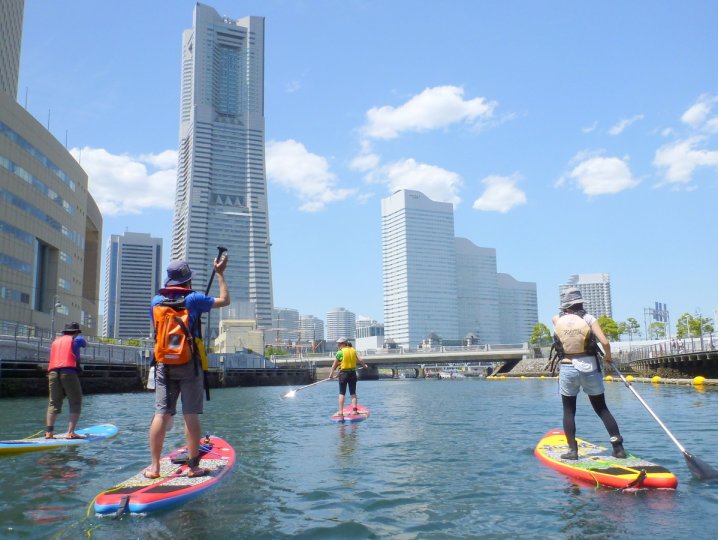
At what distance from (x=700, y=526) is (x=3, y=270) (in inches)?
2375

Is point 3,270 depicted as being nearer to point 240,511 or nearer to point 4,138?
point 4,138

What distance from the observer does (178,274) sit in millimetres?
6953

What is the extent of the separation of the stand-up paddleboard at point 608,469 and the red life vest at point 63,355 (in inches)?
351

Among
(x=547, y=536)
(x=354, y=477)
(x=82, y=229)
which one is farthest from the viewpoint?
(x=82, y=229)

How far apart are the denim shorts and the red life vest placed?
9.17 meters

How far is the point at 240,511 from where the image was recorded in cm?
583

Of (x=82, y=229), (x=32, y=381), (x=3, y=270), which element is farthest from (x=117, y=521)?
(x=82, y=229)

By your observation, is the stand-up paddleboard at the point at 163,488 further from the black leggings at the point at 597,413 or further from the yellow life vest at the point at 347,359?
the yellow life vest at the point at 347,359

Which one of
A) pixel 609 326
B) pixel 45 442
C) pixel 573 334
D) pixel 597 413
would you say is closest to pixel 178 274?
pixel 573 334

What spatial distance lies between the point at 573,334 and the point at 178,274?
17.8 feet

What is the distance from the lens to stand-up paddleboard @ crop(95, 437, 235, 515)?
18.7ft

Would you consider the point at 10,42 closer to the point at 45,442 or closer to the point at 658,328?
the point at 45,442

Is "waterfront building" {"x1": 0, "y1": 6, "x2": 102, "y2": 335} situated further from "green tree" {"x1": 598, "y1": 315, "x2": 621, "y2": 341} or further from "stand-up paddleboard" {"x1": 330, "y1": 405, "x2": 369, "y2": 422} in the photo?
"green tree" {"x1": 598, "y1": 315, "x2": 621, "y2": 341}

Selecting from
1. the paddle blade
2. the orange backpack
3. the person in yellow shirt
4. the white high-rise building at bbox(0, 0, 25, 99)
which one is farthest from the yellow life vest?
the white high-rise building at bbox(0, 0, 25, 99)
